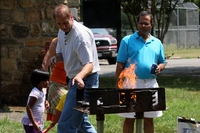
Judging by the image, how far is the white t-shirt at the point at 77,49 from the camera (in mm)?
6344

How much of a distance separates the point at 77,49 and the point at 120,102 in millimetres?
996

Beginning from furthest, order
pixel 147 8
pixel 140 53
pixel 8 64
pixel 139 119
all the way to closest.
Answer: pixel 147 8, pixel 8 64, pixel 140 53, pixel 139 119

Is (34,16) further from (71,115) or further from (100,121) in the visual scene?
(100,121)

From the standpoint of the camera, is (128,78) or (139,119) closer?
(139,119)

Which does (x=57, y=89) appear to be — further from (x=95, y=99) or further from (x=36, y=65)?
(x=36, y=65)

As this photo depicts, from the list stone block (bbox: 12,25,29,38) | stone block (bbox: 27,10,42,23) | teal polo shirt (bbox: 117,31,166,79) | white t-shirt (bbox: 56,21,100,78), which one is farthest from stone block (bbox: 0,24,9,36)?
white t-shirt (bbox: 56,21,100,78)

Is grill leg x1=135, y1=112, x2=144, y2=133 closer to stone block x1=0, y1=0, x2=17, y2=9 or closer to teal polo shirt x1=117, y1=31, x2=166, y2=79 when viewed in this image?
teal polo shirt x1=117, y1=31, x2=166, y2=79

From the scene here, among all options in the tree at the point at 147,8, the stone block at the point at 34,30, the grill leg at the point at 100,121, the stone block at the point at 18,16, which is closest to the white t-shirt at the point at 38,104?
the grill leg at the point at 100,121

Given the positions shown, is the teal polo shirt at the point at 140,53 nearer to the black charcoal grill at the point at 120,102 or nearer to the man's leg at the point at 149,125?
the man's leg at the point at 149,125

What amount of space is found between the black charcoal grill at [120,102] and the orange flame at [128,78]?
72 cm

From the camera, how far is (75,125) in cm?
649

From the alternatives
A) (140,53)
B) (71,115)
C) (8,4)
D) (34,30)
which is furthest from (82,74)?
(8,4)

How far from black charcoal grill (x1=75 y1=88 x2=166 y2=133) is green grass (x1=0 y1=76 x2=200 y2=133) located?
10.2 feet

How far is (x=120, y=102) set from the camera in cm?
567
